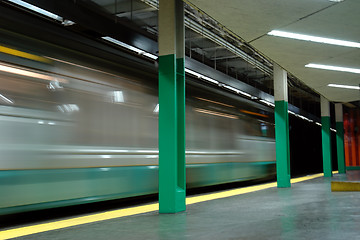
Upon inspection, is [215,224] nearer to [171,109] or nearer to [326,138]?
[171,109]

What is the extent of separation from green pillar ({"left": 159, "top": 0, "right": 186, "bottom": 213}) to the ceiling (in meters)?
0.65

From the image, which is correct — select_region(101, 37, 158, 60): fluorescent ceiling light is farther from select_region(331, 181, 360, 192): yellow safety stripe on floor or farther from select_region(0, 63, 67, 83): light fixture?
select_region(331, 181, 360, 192): yellow safety stripe on floor

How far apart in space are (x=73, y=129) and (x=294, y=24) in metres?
4.85

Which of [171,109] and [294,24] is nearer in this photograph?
[171,109]

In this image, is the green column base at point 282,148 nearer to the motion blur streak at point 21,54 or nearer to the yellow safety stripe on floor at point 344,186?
the yellow safety stripe on floor at point 344,186

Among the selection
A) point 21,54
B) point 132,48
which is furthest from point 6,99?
point 132,48

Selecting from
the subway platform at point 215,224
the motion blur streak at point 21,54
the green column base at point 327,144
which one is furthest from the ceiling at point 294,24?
the green column base at point 327,144

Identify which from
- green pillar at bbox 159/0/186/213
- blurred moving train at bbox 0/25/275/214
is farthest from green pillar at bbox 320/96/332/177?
green pillar at bbox 159/0/186/213

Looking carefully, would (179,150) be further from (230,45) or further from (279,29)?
(230,45)

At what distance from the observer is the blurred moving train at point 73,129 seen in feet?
19.2

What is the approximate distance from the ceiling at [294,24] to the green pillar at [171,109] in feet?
2.13

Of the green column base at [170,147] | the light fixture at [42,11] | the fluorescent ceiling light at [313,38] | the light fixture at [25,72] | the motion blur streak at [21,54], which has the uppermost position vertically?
the fluorescent ceiling light at [313,38]

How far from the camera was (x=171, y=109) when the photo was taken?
23.1 ft

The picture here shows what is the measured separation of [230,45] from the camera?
507 inches
